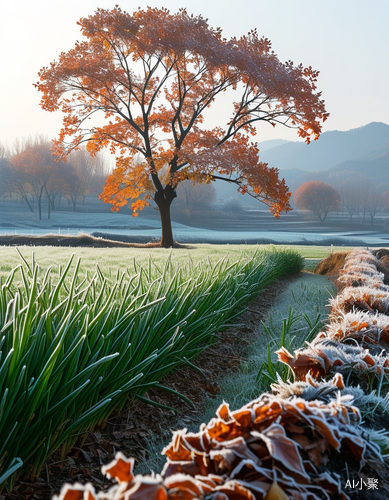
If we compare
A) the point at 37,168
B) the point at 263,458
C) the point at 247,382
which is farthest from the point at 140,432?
the point at 37,168

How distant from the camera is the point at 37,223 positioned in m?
30.2

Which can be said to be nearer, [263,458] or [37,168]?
[263,458]

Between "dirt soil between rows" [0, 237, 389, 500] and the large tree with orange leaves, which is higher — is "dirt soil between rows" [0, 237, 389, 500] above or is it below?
below

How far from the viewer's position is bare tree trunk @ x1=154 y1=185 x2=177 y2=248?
526 inches

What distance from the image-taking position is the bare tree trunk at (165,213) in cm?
1336

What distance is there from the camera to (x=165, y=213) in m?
13.4

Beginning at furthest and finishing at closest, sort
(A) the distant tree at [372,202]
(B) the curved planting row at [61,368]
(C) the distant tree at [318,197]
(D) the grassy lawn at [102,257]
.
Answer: (A) the distant tree at [372,202] < (C) the distant tree at [318,197] < (D) the grassy lawn at [102,257] < (B) the curved planting row at [61,368]

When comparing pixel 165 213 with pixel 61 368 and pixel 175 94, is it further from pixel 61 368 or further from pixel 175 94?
pixel 61 368

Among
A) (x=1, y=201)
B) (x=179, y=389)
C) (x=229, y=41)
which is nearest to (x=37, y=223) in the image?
(x=1, y=201)

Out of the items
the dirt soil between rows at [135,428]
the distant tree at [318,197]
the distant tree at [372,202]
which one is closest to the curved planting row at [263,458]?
the dirt soil between rows at [135,428]

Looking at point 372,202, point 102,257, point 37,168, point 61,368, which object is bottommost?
point 102,257


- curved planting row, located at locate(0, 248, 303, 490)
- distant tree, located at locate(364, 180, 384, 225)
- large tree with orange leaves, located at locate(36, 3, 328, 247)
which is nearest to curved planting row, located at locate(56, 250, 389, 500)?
curved planting row, located at locate(0, 248, 303, 490)

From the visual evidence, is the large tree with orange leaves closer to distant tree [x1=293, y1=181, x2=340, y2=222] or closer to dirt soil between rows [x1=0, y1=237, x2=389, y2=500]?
dirt soil between rows [x1=0, y1=237, x2=389, y2=500]

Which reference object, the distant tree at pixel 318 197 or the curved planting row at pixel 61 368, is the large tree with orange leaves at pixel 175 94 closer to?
the curved planting row at pixel 61 368
